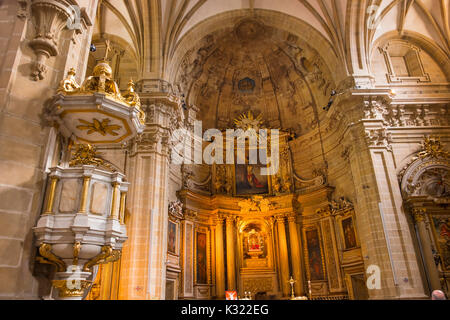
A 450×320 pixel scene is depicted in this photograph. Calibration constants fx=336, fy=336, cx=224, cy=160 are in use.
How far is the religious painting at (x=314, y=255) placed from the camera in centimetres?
1466

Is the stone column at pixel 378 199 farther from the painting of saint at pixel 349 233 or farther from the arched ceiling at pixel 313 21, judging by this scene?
the arched ceiling at pixel 313 21

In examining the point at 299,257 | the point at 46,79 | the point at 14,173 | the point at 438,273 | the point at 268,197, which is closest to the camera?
the point at 14,173

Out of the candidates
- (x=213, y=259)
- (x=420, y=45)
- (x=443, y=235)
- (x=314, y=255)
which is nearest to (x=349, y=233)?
(x=314, y=255)

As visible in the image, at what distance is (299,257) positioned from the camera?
599 inches

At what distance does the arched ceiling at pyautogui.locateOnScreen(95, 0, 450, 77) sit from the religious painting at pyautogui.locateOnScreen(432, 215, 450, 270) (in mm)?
6406

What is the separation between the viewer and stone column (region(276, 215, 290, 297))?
1488cm

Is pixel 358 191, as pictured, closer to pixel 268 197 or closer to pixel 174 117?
pixel 268 197

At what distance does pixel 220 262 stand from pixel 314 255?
425 centimetres

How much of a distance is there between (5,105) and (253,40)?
1391 cm

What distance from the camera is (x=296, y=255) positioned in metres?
15.3

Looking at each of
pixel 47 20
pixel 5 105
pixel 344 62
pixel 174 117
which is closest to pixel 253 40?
pixel 344 62

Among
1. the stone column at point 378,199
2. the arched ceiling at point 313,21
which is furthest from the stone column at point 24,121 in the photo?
the stone column at point 378,199

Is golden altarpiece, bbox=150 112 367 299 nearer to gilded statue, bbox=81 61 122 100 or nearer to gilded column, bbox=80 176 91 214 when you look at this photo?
gilded statue, bbox=81 61 122 100
